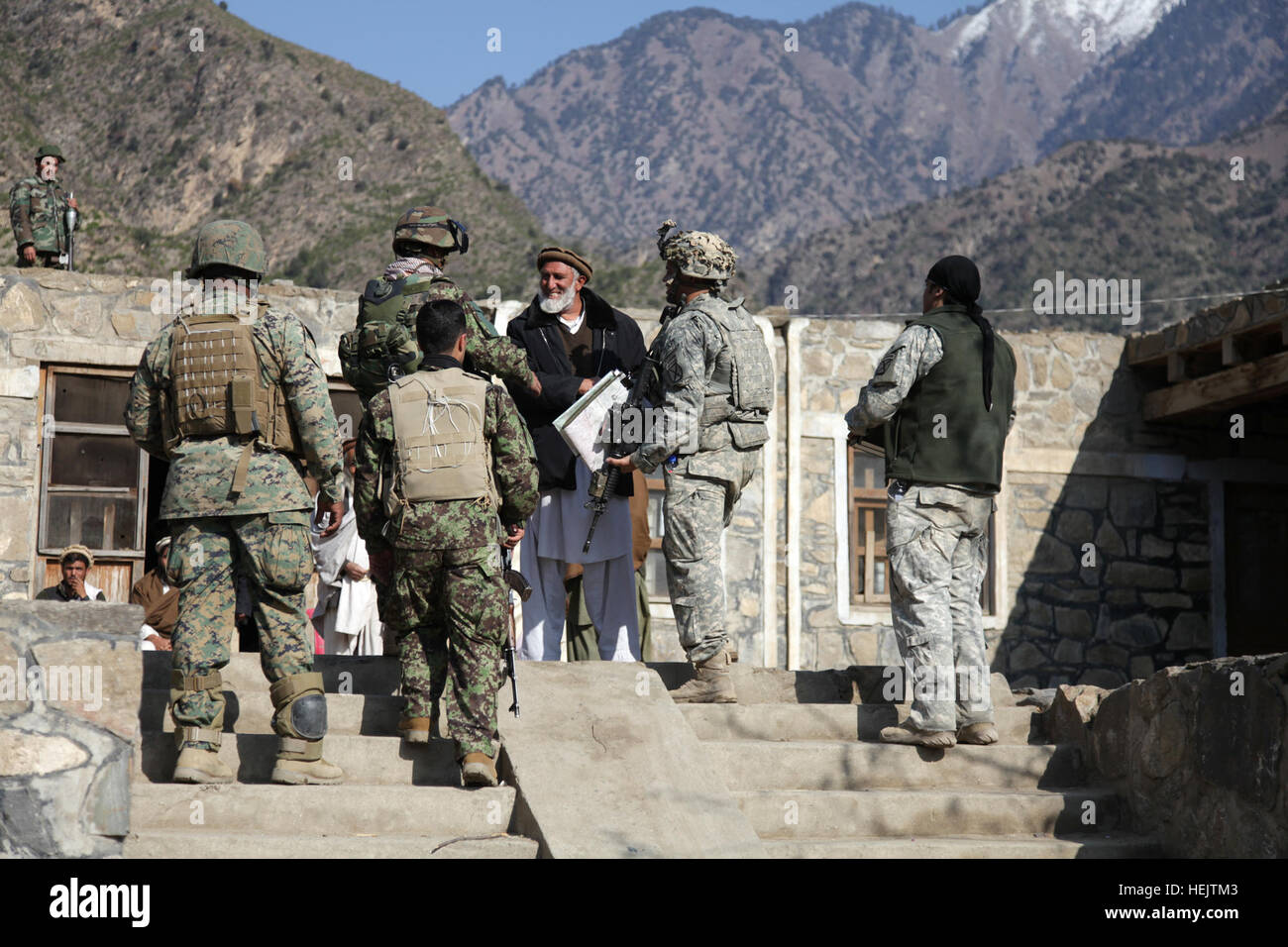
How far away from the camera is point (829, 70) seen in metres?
168

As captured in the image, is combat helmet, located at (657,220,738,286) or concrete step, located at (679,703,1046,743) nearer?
concrete step, located at (679,703,1046,743)

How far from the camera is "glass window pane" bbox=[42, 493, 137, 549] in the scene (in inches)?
399

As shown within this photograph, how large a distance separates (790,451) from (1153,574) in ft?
11.1

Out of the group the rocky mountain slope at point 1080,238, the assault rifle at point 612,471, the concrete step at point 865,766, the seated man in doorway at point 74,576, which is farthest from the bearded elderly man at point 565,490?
the rocky mountain slope at point 1080,238

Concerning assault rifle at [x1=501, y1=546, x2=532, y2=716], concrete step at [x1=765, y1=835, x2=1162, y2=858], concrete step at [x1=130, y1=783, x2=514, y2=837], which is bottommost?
Answer: concrete step at [x1=765, y1=835, x2=1162, y2=858]

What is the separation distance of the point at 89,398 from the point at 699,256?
19.2 feet

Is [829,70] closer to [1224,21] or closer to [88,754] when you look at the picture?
[1224,21]

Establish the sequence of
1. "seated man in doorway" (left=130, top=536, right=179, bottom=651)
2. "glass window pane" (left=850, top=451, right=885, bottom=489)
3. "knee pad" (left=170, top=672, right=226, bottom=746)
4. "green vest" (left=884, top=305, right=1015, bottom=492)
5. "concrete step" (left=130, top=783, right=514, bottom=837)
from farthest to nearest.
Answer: "glass window pane" (left=850, top=451, right=885, bottom=489) < "seated man in doorway" (left=130, top=536, right=179, bottom=651) < "green vest" (left=884, top=305, right=1015, bottom=492) < "knee pad" (left=170, top=672, right=226, bottom=746) < "concrete step" (left=130, top=783, right=514, bottom=837)

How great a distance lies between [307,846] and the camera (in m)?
4.49

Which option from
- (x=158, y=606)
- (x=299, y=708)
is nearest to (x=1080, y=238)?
(x=158, y=606)

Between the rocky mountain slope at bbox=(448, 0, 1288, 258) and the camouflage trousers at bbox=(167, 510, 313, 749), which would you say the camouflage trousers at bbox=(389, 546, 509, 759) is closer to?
the camouflage trousers at bbox=(167, 510, 313, 749)

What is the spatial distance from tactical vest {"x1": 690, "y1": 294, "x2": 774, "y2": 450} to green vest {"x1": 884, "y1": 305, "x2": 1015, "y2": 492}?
0.56 metres

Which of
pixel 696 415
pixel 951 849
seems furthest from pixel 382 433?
pixel 951 849

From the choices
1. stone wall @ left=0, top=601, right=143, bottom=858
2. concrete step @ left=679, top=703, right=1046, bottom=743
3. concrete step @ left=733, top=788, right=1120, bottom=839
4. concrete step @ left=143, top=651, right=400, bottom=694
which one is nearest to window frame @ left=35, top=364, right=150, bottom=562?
concrete step @ left=143, top=651, right=400, bottom=694
